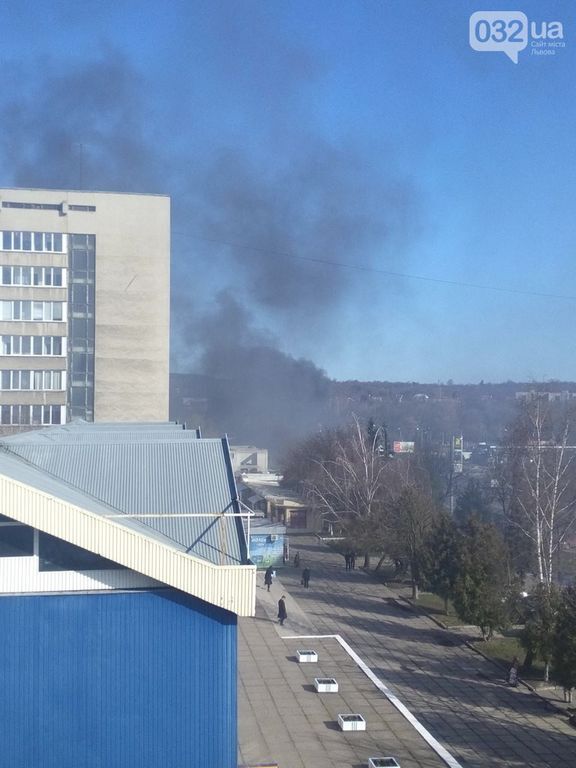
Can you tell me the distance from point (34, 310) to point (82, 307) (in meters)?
1.18

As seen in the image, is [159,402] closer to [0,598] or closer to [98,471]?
[98,471]

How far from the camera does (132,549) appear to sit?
3988mm

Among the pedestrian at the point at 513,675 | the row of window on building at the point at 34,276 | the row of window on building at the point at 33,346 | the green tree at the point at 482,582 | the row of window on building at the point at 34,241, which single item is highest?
the row of window on building at the point at 34,241

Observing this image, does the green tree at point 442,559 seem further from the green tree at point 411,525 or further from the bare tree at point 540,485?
the bare tree at point 540,485

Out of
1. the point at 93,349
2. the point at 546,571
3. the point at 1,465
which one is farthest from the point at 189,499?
the point at 93,349

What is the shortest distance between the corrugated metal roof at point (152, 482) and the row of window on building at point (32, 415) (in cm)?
1213

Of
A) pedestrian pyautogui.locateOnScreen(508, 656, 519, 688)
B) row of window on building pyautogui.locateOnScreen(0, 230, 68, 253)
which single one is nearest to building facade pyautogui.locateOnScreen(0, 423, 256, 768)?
pedestrian pyautogui.locateOnScreen(508, 656, 519, 688)

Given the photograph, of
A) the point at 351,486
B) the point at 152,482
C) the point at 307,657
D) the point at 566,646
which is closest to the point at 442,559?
the point at 566,646

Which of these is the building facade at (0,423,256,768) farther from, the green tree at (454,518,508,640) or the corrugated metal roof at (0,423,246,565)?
the green tree at (454,518,508,640)

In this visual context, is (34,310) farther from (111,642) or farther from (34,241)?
(111,642)

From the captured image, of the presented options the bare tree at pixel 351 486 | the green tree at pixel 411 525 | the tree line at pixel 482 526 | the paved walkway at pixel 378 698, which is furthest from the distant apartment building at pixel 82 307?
the paved walkway at pixel 378 698

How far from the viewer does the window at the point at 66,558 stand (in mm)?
4109

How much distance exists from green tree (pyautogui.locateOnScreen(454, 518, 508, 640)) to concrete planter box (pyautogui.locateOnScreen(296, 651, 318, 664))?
13.7 ft

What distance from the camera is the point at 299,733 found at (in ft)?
17.3
